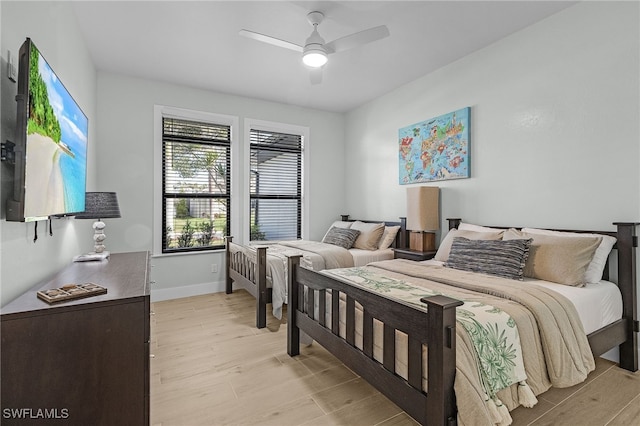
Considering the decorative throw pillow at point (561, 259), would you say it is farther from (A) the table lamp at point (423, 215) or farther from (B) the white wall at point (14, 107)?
(B) the white wall at point (14, 107)

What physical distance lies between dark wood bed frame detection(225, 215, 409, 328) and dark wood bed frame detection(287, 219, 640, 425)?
26.6 inches

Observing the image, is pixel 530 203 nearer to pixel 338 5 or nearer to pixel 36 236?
pixel 338 5

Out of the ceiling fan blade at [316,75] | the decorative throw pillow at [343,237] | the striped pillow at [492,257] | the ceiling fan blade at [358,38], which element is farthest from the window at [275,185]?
the striped pillow at [492,257]

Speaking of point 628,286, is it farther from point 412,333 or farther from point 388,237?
point 388,237

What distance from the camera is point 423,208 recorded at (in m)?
3.47

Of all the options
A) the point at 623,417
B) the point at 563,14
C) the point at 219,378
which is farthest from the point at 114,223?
the point at 563,14

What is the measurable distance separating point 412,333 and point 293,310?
1.25 metres

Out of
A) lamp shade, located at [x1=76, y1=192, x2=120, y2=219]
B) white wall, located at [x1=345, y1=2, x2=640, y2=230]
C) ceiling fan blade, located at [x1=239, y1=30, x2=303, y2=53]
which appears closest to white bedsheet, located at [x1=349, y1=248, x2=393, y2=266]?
white wall, located at [x1=345, y1=2, x2=640, y2=230]

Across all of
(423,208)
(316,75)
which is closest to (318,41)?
(316,75)

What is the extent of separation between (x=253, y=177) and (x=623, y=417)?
14.0 feet

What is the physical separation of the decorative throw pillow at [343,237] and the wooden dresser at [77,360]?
2915mm

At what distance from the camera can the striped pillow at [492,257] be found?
232 cm

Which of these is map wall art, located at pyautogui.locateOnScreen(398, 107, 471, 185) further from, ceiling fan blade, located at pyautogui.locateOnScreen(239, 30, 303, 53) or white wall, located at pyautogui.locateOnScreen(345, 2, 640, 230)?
ceiling fan blade, located at pyautogui.locateOnScreen(239, 30, 303, 53)

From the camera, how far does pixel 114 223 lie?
3.67 m
